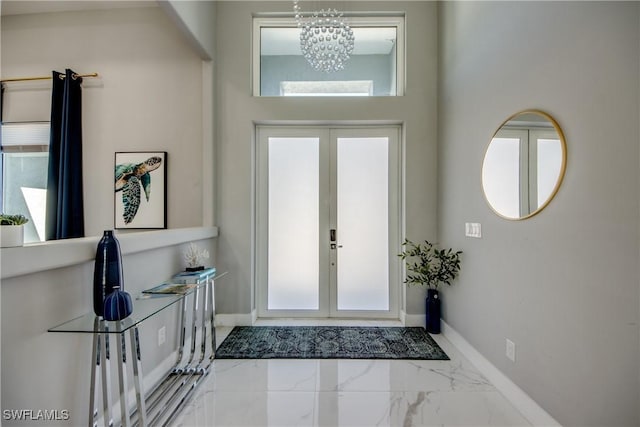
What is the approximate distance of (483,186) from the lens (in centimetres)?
224

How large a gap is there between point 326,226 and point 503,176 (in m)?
1.90

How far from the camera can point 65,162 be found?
300 centimetres

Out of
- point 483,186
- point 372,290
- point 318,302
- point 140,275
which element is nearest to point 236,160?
point 140,275

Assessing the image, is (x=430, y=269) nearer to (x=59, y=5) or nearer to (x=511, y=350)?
(x=511, y=350)

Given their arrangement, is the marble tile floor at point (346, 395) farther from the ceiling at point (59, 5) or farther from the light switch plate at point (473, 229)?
the ceiling at point (59, 5)

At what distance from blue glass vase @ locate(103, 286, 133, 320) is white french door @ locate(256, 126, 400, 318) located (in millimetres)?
1989

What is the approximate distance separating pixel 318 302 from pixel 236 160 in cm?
195

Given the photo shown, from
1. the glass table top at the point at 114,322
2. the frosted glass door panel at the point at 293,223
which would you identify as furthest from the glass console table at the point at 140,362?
the frosted glass door panel at the point at 293,223

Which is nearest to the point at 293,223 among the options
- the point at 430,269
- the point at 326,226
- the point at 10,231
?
the point at 326,226

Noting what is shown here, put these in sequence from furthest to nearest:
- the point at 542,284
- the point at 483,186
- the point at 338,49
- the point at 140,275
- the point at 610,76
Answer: the point at 338,49 → the point at 483,186 → the point at 140,275 → the point at 542,284 → the point at 610,76

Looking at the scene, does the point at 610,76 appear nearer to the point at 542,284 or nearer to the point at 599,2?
the point at 599,2

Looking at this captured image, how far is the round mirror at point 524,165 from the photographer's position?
1.56 meters

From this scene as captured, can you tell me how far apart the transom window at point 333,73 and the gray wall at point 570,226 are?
1119 mm

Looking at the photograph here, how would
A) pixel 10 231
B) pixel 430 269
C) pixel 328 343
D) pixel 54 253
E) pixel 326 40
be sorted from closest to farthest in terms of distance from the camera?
pixel 10 231 → pixel 54 253 → pixel 326 40 → pixel 328 343 → pixel 430 269
